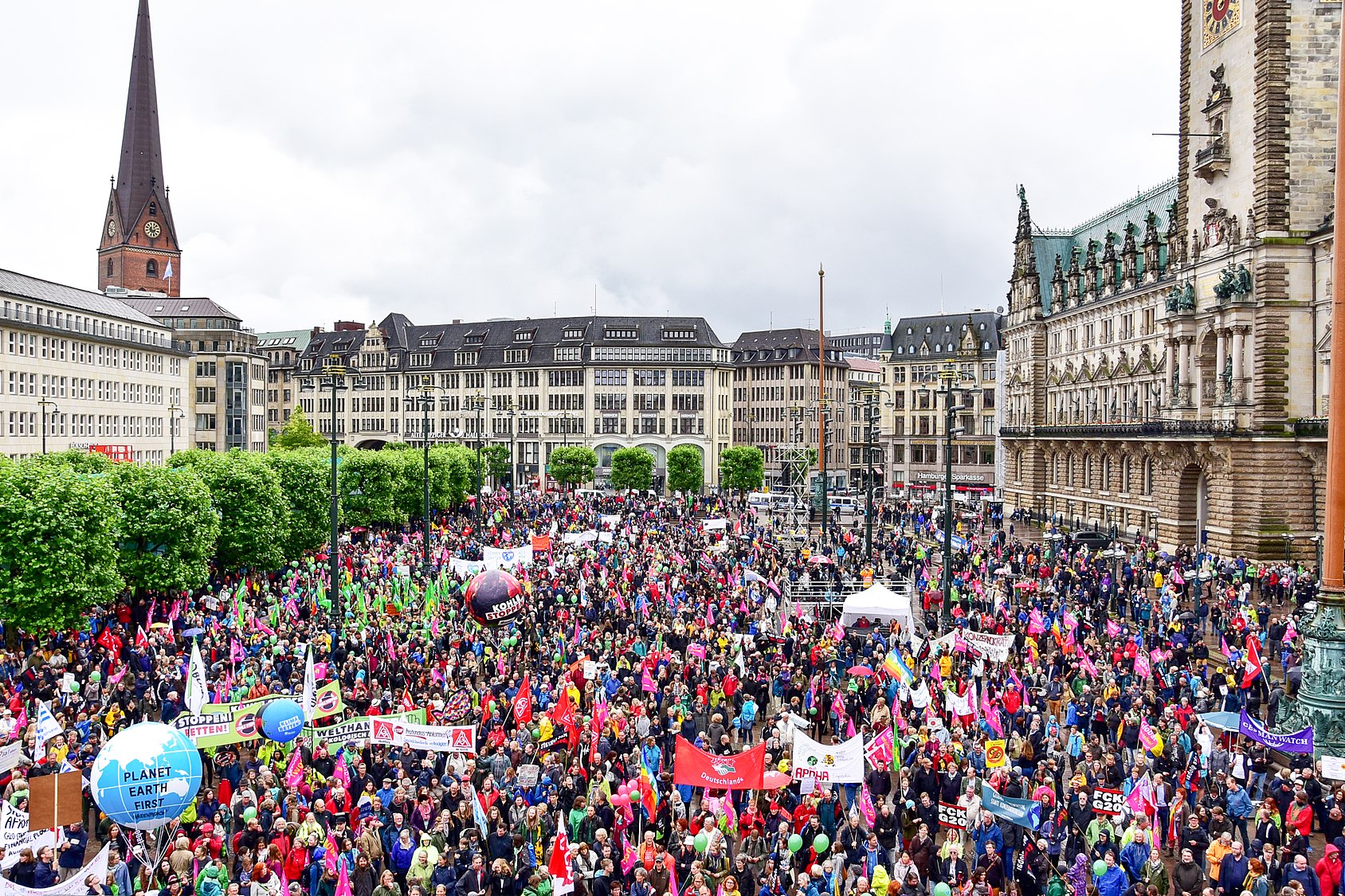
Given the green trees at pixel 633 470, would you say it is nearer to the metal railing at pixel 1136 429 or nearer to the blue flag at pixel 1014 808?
the metal railing at pixel 1136 429

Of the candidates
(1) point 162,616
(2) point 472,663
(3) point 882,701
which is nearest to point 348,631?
(2) point 472,663

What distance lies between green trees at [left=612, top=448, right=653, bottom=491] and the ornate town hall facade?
41.1m

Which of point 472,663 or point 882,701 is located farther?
point 472,663

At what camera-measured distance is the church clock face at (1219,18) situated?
5650cm

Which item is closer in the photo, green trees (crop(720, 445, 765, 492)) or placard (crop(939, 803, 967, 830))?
placard (crop(939, 803, 967, 830))

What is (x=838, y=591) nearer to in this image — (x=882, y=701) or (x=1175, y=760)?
(x=882, y=701)

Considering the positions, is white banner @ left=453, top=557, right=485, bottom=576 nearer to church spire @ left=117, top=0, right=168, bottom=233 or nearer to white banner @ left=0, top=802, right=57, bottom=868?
white banner @ left=0, top=802, right=57, bottom=868

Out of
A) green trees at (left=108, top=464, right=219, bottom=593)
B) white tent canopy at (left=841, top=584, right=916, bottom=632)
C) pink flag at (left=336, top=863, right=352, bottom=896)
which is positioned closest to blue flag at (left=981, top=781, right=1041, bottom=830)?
pink flag at (left=336, top=863, right=352, bottom=896)

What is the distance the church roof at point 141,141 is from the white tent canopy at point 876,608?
137175mm

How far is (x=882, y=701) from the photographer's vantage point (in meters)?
23.2

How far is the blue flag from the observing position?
55.4 ft

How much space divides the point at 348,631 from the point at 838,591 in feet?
55.4

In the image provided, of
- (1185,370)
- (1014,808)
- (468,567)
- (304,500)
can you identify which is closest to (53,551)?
(468,567)

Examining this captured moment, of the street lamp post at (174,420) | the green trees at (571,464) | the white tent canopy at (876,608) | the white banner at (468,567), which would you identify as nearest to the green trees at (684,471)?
the green trees at (571,464)
